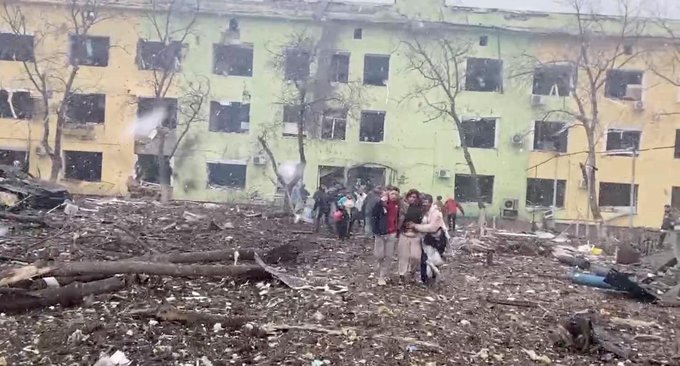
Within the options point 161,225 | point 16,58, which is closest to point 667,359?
point 161,225

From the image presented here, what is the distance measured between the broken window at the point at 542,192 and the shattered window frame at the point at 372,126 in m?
7.01

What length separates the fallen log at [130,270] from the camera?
7902mm

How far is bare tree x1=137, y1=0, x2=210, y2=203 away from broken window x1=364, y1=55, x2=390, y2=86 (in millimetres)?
7266

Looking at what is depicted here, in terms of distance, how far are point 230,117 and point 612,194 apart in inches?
693

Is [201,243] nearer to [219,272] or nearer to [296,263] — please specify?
[296,263]

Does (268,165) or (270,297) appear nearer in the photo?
(270,297)

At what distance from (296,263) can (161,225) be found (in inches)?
237

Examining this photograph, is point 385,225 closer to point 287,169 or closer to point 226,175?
point 287,169

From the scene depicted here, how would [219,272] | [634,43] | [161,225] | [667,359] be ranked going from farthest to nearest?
[634,43] < [161,225] < [219,272] < [667,359]

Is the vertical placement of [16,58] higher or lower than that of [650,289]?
higher

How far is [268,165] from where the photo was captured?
30.0 meters

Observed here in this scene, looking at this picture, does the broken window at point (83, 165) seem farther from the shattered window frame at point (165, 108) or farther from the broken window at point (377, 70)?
the broken window at point (377, 70)

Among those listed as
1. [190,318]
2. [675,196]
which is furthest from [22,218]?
[675,196]

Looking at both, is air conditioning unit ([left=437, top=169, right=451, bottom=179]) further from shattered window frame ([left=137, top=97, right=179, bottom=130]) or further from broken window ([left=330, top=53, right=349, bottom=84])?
shattered window frame ([left=137, top=97, right=179, bottom=130])
